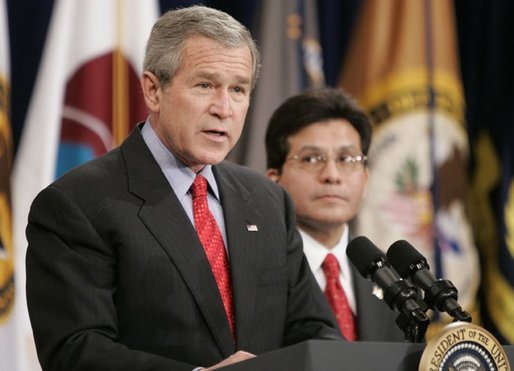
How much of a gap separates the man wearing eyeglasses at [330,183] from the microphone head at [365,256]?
102cm

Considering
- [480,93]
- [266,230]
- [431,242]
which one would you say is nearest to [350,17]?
[480,93]

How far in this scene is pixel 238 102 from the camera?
2.34 meters

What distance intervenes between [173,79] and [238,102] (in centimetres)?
15

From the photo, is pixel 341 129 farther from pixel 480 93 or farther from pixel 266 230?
pixel 480 93

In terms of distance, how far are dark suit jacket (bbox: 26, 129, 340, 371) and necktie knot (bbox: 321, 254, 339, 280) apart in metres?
0.83

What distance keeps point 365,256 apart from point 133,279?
19.2 inches

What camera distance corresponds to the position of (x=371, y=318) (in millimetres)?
3131

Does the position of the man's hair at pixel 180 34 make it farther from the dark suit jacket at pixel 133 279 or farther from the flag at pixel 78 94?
the flag at pixel 78 94

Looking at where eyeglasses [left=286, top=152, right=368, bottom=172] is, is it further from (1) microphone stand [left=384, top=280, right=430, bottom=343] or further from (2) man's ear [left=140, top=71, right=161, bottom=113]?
(1) microphone stand [left=384, top=280, right=430, bottom=343]

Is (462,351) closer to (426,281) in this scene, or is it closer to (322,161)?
(426,281)

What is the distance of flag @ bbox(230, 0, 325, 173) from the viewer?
4262 millimetres

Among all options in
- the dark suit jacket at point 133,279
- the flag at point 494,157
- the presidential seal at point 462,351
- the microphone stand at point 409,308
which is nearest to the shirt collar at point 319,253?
the dark suit jacket at point 133,279

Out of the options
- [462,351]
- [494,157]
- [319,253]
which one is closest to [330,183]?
[319,253]

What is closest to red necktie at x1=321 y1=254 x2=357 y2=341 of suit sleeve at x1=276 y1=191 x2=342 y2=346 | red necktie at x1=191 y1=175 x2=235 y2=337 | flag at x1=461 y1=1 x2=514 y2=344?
suit sleeve at x1=276 y1=191 x2=342 y2=346
